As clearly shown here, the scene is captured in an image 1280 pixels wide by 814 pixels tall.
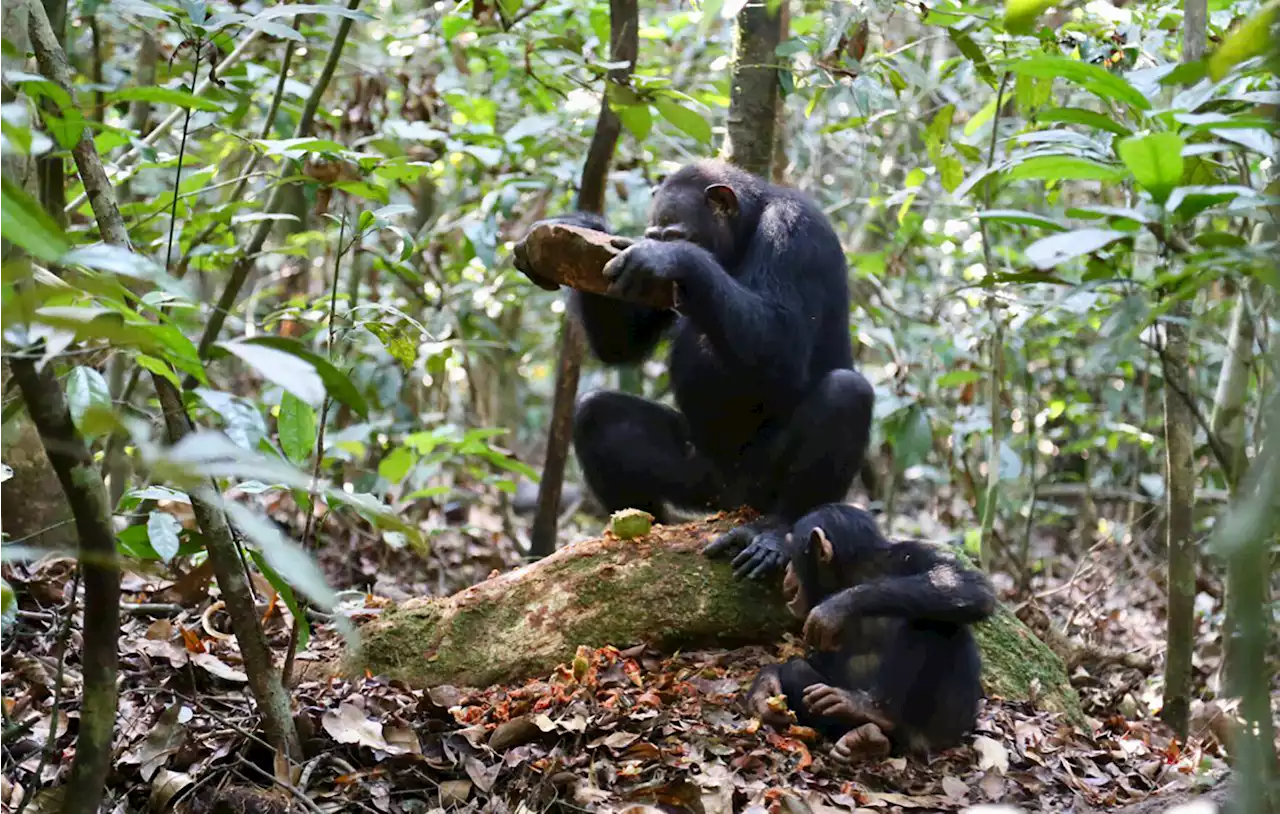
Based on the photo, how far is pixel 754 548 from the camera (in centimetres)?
457

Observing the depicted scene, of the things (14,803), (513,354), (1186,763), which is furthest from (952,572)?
(513,354)

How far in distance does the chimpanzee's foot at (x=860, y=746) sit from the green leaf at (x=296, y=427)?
1.98m

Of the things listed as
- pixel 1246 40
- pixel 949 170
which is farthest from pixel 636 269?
pixel 1246 40

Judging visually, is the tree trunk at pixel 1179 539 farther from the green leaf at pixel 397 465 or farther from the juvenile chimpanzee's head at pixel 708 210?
the green leaf at pixel 397 465

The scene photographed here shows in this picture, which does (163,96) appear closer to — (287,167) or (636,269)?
(636,269)

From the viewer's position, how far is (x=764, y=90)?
559 cm

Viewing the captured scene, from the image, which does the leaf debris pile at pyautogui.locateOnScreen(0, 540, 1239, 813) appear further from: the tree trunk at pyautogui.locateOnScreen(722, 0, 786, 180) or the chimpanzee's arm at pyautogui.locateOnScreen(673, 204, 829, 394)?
the tree trunk at pyautogui.locateOnScreen(722, 0, 786, 180)

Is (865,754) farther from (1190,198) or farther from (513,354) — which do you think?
(513,354)

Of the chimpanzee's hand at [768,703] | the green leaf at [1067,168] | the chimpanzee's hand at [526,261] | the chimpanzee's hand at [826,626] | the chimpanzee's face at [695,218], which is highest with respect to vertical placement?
the green leaf at [1067,168]

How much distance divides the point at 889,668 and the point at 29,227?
317 centimetres

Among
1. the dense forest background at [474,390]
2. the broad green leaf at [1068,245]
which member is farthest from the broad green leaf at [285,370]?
the broad green leaf at [1068,245]

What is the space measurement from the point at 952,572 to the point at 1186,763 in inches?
42.5

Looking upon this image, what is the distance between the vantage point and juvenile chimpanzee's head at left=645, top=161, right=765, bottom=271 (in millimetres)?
5379

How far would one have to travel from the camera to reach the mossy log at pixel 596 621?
4.27 m
